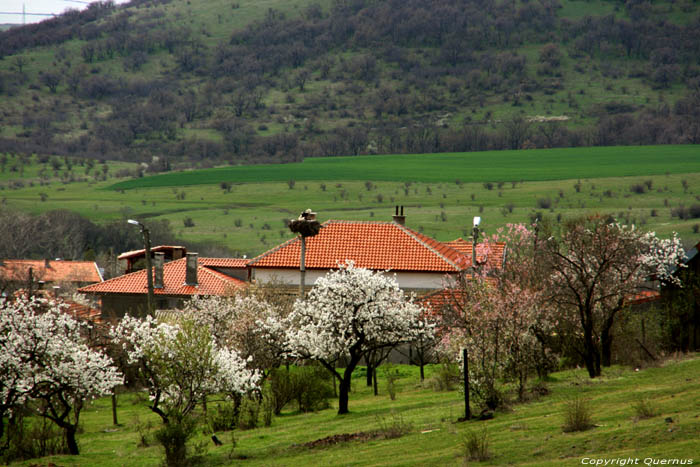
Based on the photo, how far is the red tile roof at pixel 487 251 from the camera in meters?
42.3

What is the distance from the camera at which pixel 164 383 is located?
24625 millimetres

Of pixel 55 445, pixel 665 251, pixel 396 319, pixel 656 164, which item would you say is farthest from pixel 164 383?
pixel 656 164

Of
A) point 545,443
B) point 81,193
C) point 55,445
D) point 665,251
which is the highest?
point 81,193

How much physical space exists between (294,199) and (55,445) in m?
144

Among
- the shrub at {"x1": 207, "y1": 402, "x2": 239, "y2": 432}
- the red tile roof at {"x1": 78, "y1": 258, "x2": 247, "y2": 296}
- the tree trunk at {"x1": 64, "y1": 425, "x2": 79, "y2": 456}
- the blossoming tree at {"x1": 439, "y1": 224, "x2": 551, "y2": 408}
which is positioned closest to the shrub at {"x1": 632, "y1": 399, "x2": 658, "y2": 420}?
the blossoming tree at {"x1": 439, "y1": 224, "x2": 551, "y2": 408}

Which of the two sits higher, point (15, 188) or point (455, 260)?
point (15, 188)

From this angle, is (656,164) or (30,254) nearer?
(30,254)

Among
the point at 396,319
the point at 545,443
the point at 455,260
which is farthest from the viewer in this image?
the point at 455,260

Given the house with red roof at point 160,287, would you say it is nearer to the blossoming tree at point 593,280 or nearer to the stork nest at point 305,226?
the stork nest at point 305,226

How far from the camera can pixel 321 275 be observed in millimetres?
52406

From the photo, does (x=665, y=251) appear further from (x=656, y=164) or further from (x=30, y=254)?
(x=656, y=164)

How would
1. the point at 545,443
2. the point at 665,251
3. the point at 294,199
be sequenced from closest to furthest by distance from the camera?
the point at 545,443, the point at 665,251, the point at 294,199

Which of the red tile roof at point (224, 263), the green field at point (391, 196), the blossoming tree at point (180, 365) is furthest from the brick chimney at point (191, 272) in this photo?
the green field at point (391, 196)

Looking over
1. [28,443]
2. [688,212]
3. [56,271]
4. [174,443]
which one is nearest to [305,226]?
[28,443]
